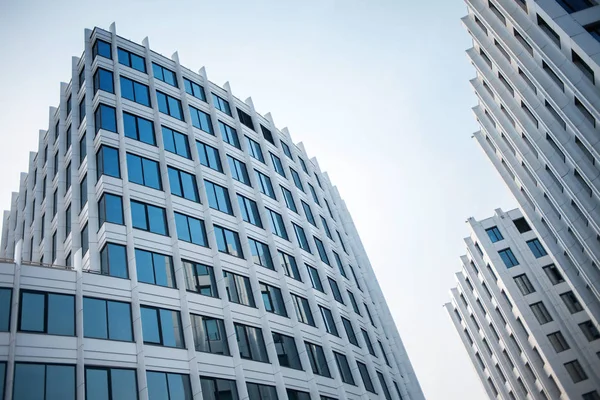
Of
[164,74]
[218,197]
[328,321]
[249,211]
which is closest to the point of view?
[218,197]

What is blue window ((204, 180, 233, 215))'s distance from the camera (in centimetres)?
4034

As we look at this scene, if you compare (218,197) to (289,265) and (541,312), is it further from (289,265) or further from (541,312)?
(541,312)

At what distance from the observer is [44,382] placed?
23938 mm

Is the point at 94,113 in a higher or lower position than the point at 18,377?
higher

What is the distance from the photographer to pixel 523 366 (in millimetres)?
62125

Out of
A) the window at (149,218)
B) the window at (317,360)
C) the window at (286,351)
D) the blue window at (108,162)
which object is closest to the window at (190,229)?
the window at (149,218)

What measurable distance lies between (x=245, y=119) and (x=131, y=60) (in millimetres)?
13259

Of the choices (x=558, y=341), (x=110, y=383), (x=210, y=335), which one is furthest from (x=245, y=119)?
(x=558, y=341)

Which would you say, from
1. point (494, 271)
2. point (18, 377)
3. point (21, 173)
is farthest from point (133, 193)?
point (494, 271)

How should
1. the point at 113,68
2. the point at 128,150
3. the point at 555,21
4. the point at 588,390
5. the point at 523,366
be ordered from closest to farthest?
the point at 555,21
the point at 128,150
the point at 113,68
the point at 588,390
the point at 523,366

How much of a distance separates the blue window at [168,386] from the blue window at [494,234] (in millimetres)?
49138

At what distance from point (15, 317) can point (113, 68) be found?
23815 millimetres

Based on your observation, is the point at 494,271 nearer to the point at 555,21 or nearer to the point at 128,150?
the point at 555,21

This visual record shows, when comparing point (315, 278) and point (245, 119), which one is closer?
point (315, 278)
